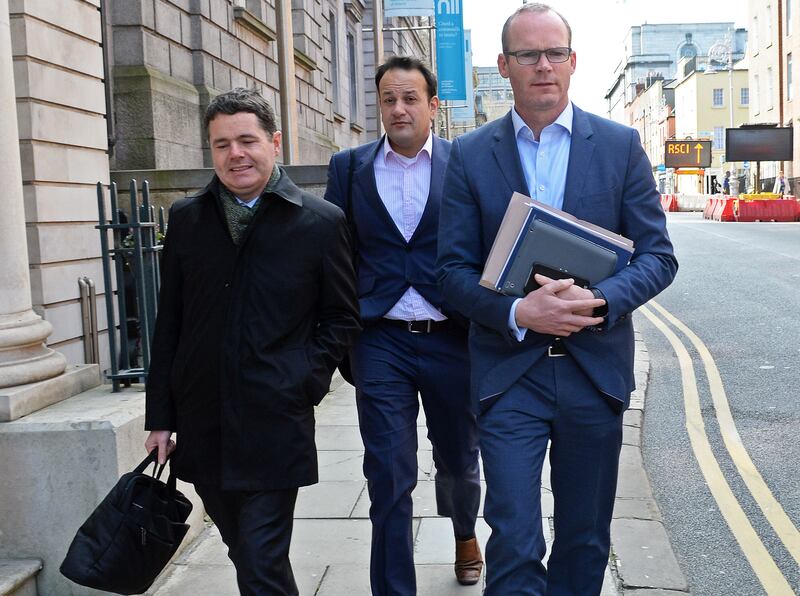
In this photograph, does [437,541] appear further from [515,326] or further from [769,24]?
[769,24]

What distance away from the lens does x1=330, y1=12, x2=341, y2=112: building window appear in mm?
21664

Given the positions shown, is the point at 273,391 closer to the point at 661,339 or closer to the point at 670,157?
the point at 661,339

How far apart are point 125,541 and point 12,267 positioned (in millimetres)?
1662

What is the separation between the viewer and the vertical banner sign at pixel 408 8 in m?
19.8

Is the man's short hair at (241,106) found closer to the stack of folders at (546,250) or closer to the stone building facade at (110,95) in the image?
the stack of folders at (546,250)

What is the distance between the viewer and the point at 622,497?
529 cm

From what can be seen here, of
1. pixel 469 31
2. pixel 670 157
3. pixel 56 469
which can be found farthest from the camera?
pixel 670 157

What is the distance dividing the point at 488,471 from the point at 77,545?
126 centimetres

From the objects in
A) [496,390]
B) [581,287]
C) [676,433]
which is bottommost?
[676,433]

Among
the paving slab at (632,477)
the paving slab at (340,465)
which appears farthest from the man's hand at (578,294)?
the paving slab at (340,465)

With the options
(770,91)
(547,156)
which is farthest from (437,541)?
(770,91)

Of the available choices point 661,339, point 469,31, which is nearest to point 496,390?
point 661,339

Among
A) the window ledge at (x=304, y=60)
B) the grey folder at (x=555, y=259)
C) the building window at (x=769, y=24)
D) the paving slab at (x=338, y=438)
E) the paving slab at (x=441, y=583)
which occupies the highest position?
the building window at (x=769, y=24)

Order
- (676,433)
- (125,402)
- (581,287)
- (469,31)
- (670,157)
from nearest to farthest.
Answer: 1. (581,287)
2. (125,402)
3. (676,433)
4. (469,31)
5. (670,157)
